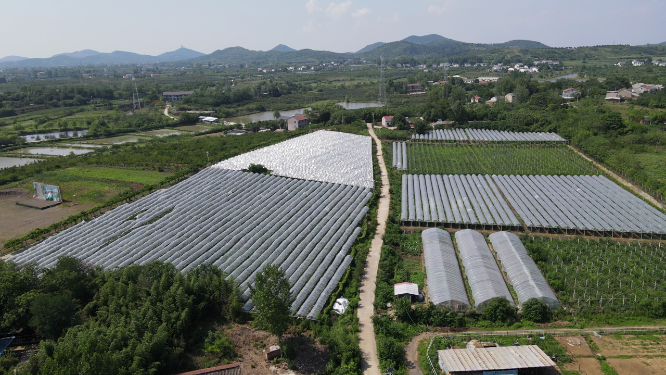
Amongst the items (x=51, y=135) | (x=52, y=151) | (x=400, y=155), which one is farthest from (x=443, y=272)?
(x=51, y=135)

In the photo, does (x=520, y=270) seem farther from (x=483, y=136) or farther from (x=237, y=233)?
(x=483, y=136)

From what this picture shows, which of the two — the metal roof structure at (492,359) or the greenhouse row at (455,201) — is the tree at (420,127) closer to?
the greenhouse row at (455,201)

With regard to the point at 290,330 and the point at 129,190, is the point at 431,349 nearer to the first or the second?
the point at 290,330

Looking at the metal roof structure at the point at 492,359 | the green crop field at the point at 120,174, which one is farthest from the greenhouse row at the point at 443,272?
the green crop field at the point at 120,174

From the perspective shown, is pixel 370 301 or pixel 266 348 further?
pixel 370 301

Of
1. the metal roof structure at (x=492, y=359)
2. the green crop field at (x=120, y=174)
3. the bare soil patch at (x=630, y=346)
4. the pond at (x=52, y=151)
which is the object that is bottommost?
the bare soil patch at (x=630, y=346)

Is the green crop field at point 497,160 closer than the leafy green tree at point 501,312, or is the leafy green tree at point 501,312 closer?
the leafy green tree at point 501,312

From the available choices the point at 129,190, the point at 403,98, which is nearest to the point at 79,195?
the point at 129,190
